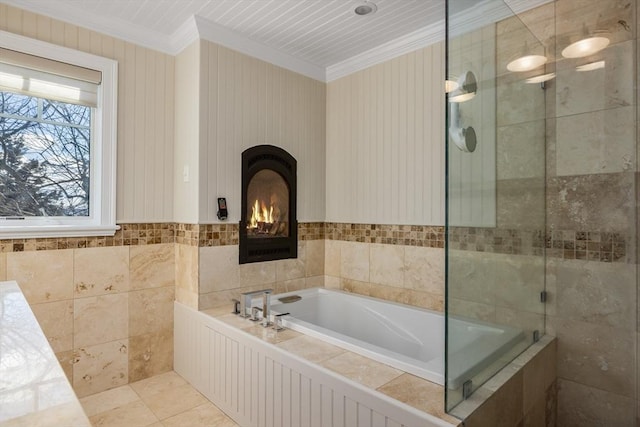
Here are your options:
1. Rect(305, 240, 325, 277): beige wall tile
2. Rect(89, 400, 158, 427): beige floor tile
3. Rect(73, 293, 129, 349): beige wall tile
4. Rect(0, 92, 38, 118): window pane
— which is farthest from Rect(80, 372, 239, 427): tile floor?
Rect(0, 92, 38, 118): window pane

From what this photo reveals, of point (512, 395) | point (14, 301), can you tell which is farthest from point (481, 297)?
point (14, 301)

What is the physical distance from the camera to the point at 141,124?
2.79 m

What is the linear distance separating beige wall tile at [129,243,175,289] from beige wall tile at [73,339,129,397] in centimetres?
43

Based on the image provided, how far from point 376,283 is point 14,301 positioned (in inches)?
92.1

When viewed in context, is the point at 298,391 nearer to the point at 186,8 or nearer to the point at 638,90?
the point at 638,90

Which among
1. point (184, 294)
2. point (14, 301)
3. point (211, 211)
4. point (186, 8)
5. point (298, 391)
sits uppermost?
point (186, 8)

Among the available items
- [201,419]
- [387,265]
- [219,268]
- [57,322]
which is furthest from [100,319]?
[387,265]

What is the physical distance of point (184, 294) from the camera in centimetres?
283

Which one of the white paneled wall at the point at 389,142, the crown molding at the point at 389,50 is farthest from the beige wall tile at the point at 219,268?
the crown molding at the point at 389,50

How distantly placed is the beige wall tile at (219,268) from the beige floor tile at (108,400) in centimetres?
83

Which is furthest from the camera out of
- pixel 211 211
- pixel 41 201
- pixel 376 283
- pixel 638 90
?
pixel 376 283

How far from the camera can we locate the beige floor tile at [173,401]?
236cm

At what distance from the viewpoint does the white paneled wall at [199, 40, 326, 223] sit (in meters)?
2.73

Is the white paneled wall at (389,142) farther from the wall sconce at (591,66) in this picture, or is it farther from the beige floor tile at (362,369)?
the beige floor tile at (362,369)
